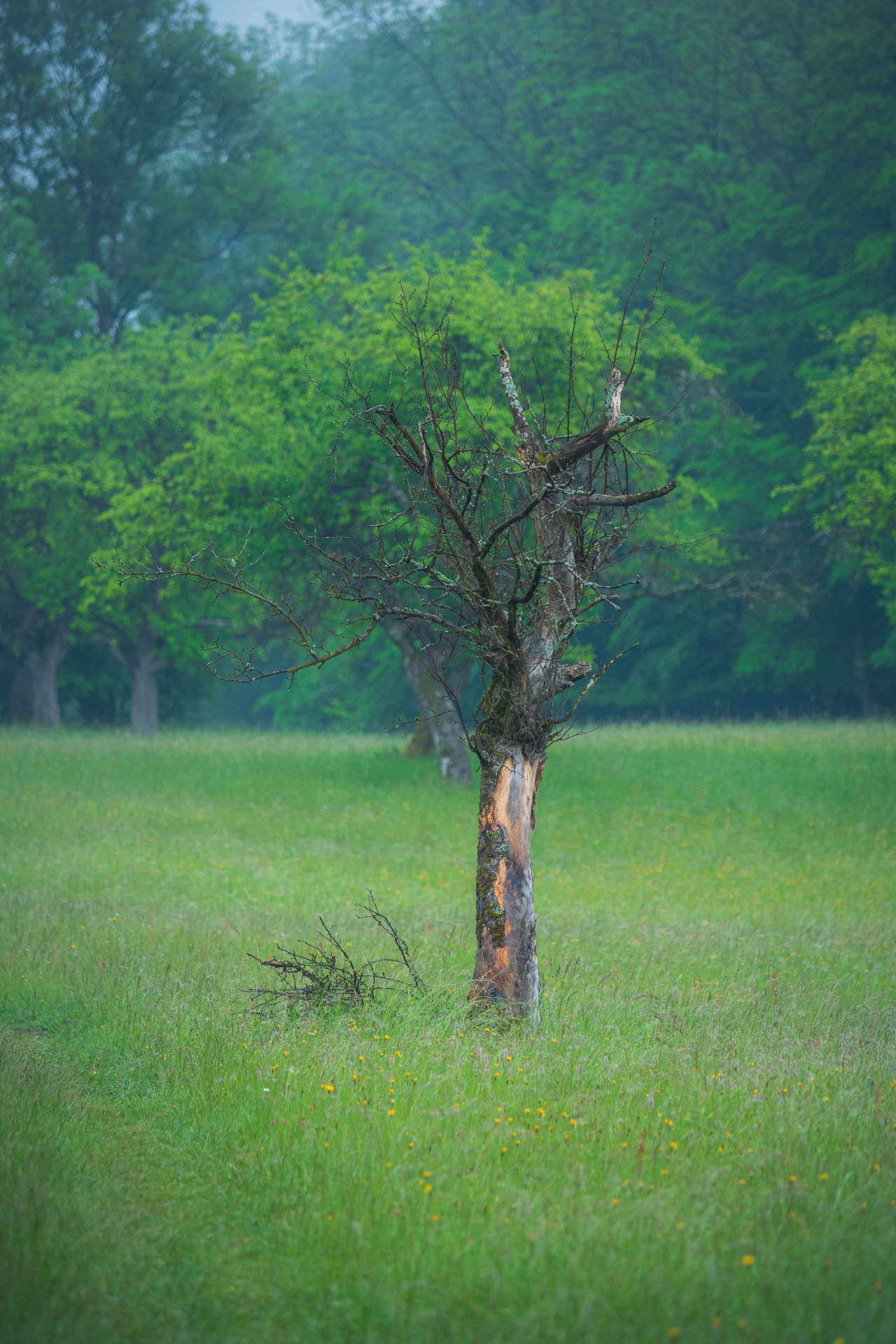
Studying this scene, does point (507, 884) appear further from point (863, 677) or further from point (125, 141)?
point (125, 141)

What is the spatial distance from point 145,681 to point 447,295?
19310mm

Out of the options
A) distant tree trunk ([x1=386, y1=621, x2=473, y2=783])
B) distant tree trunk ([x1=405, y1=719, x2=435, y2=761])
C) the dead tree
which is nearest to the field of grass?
the dead tree

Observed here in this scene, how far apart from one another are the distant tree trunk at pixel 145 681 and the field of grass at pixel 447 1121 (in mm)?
21788

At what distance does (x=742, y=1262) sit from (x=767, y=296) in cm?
3726

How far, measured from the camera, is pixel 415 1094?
698cm

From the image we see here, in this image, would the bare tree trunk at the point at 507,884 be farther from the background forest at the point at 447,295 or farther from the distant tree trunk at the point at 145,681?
the distant tree trunk at the point at 145,681

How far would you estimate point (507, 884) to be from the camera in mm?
8422

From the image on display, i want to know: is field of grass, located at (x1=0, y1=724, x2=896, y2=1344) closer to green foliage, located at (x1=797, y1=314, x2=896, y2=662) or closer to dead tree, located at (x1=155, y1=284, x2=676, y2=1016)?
dead tree, located at (x1=155, y1=284, x2=676, y2=1016)

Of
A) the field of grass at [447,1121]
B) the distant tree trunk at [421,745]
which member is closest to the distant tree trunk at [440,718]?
the distant tree trunk at [421,745]

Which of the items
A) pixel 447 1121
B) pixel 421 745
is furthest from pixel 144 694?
pixel 447 1121

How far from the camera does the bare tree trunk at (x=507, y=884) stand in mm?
8414

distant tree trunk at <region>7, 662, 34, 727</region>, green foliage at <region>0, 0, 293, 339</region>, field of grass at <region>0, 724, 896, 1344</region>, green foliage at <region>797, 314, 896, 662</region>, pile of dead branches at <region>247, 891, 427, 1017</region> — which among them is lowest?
field of grass at <region>0, 724, 896, 1344</region>

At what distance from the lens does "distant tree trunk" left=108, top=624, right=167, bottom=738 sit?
3716cm

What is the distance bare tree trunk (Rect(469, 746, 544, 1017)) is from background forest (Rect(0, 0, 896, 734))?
13085mm
